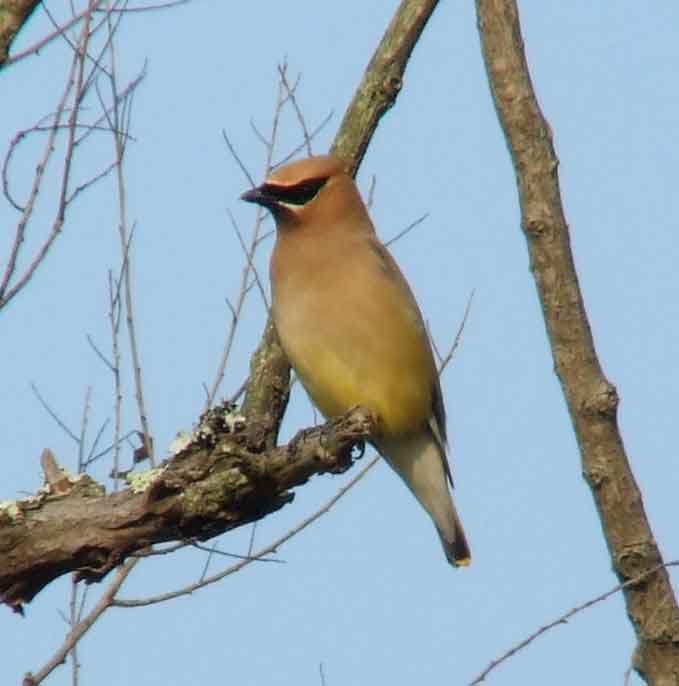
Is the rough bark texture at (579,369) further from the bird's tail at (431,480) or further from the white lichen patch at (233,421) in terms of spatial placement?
the bird's tail at (431,480)

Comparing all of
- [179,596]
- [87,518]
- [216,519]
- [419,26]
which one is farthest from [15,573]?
[419,26]

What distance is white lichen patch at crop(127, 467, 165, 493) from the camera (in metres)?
4.29

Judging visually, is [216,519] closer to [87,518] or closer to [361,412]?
[87,518]

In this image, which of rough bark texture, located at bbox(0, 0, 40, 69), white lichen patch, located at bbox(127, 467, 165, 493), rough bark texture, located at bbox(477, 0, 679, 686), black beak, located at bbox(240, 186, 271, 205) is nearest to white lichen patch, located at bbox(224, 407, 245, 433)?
white lichen patch, located at bbox(127, 467, 165, 493)

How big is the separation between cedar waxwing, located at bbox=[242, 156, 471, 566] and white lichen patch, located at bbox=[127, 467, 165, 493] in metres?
1.38

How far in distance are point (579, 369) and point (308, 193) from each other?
103 inches

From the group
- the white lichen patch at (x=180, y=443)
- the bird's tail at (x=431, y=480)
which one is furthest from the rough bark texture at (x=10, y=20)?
the bird's tail at (x=431, y=480)

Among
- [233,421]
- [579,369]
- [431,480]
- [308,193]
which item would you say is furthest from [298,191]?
[579,369]

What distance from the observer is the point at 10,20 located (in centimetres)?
459

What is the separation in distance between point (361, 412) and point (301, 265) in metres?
0.64

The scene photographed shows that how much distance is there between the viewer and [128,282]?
18.7ft

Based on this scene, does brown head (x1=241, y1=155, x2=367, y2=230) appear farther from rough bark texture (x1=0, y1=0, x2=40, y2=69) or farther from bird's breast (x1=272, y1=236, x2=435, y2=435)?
rough bark texture (x1=0, y1=0, x2=40, y2=69)

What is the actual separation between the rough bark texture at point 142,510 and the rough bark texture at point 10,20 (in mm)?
1272

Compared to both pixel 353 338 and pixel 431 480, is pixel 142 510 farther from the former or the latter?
pixel 431 480
